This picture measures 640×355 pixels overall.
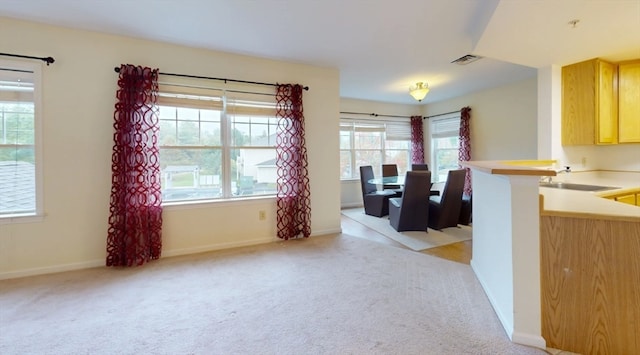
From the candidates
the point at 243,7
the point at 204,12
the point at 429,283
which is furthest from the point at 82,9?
the point at 429,283

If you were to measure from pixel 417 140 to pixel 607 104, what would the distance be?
12.2ft

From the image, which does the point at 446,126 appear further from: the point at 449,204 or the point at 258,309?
the point at 258,309

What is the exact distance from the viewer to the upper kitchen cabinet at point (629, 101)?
2.90 m

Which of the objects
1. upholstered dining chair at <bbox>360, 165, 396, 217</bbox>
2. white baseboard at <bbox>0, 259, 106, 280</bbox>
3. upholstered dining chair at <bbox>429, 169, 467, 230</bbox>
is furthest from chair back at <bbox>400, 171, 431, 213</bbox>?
white baseboard at <bbox>0, 259, 106, 280</bbox>

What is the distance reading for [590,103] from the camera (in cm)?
291

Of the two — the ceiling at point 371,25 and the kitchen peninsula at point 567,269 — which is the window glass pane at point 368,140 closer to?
the ceiling at point 371,25

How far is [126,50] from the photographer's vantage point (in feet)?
9.56

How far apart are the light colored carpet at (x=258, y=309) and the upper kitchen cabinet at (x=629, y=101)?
2.37m

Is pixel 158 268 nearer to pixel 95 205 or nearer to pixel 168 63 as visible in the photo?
pixel 95 205

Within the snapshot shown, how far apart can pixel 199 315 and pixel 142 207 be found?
1.53m

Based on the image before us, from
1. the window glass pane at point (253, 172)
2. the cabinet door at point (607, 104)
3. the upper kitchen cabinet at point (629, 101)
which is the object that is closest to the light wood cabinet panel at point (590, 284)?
the cabinet door at point (607, 104)

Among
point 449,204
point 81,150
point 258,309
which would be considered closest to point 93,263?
point 81,150

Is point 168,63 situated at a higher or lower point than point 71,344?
higher

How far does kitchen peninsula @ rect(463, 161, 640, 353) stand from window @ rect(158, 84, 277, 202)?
8.85ft
